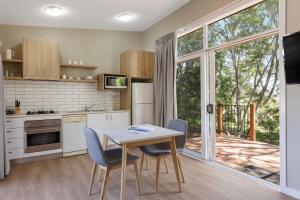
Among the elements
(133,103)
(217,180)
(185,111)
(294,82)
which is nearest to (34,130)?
(133,103)

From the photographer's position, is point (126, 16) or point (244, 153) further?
point (244, 153)

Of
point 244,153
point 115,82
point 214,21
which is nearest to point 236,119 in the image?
point 244,153

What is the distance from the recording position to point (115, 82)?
4.78 meters

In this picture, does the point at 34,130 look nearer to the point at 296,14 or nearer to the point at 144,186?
the point at 144,186

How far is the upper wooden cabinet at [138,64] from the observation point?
192 inches

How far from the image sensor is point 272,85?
14.4 feet

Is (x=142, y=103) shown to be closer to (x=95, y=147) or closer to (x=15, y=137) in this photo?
(x=15, y=137)

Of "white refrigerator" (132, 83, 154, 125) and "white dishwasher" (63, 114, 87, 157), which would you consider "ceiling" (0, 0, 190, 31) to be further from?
"white dishwasher" (63, 114, 87, 157)

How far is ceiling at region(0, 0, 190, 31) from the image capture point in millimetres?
Result: 3529

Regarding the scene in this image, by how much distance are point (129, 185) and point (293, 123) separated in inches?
85.8

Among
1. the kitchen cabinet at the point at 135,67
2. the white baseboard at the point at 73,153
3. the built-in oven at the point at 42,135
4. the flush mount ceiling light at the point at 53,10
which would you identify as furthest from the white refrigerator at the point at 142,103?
the flush mount ceiling light at the point at 53,10

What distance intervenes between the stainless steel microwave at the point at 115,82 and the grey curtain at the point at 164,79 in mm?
711

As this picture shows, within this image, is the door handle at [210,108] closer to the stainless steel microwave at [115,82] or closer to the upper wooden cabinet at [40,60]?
the stainless steel microwave at [115,82]

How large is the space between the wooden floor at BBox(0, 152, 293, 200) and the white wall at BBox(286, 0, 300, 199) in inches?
8.7
